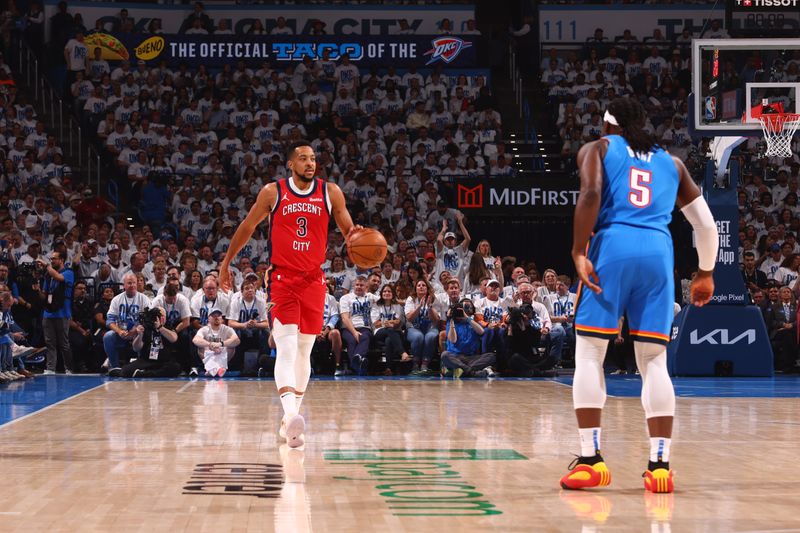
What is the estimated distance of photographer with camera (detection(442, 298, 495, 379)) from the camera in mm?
16141

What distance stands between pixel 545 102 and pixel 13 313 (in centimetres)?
1336

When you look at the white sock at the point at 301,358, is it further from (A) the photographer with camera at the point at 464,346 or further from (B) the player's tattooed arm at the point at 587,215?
(A) the photographer with camera at the point at 464,346

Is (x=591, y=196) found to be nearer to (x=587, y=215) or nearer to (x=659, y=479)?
(x=587, y=215)

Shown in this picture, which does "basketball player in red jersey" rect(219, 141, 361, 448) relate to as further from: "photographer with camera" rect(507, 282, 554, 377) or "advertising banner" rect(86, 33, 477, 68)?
"advertising banner" rect(86, 33, 477, 68)

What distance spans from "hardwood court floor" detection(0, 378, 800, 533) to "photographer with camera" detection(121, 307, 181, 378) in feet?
15.6

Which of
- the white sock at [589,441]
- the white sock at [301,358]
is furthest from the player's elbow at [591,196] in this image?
the white sock at [301,358]

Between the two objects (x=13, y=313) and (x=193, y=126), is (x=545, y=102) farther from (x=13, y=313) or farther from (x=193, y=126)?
(x=13, y=313)

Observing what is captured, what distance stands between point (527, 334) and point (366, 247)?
8.59 m

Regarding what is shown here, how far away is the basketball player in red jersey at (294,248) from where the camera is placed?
793 centimetres

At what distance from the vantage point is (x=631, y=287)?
572 centimetres

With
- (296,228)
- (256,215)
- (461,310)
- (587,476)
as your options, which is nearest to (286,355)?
(296,228)

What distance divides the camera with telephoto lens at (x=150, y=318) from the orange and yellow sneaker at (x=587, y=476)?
11.0 m

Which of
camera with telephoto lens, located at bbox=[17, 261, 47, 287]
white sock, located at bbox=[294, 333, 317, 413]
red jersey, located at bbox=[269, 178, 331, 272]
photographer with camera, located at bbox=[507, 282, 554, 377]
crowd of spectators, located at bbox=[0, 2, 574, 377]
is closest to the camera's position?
red jersey, located at bbox=[269, 178, 331, 272]

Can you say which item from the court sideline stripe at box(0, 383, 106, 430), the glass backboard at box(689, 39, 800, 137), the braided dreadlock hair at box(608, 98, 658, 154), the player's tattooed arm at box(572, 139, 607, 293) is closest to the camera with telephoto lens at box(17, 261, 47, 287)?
the court sideline stripe at box(0, 383, 106, 430)
